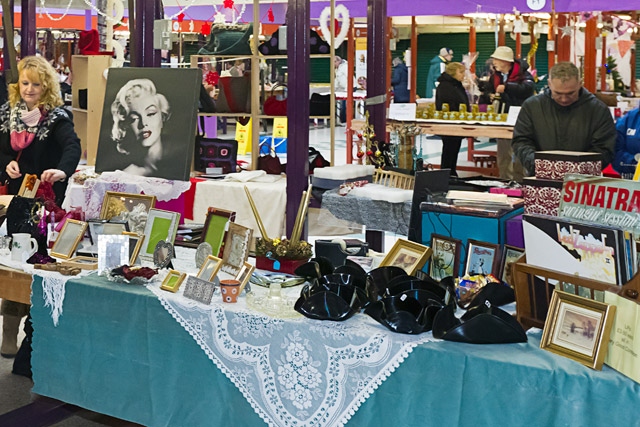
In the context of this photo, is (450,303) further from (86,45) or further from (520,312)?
(86,45)

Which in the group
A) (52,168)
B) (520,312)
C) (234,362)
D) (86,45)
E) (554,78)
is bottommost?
(234,362)

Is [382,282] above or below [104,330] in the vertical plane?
above

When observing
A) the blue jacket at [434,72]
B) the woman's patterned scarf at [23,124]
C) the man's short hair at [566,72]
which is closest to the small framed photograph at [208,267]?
the woman's patterned scarf at [23,124]

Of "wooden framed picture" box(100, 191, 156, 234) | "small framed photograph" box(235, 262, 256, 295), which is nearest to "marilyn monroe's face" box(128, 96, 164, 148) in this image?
"wooden framed picture" box(100, 191, 156, 234)

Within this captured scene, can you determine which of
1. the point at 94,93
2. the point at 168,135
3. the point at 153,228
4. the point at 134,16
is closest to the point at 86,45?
the point at 94,93

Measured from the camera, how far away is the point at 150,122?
4.54m

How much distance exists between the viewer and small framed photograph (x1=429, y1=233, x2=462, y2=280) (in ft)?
9.85

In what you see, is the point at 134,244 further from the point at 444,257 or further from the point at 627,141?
the point at 627,141

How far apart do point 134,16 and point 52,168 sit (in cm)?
100

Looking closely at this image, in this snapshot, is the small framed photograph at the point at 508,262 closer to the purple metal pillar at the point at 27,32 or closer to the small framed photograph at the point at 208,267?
the small framed photograph at the point at 208,267

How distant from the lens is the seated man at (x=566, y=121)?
17.4ft

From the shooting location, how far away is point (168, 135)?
4496mm

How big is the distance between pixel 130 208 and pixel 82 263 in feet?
1.23

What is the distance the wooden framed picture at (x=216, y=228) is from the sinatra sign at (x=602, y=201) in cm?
123
